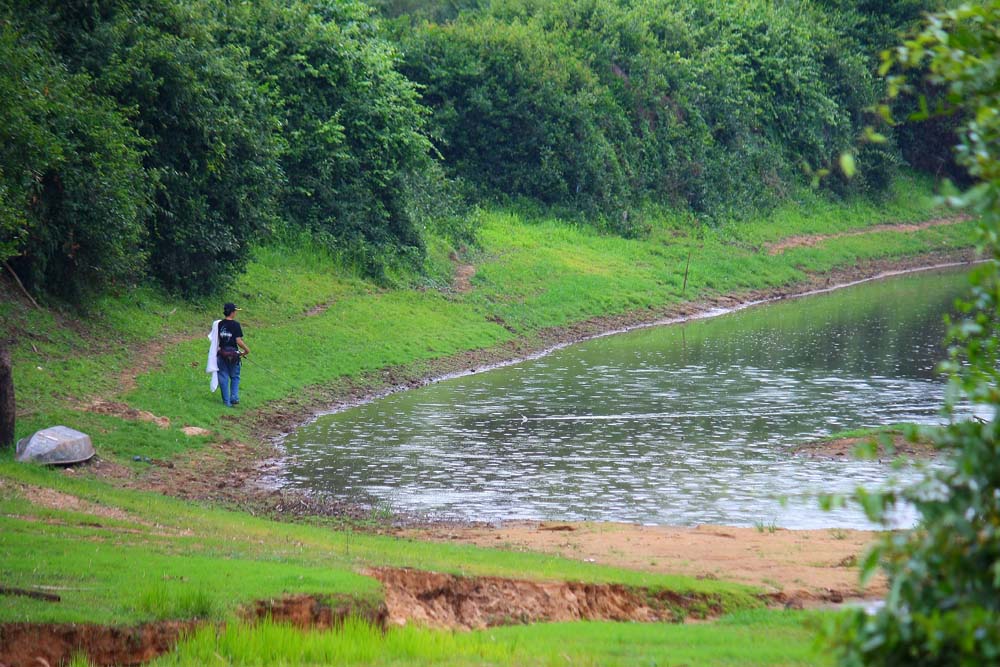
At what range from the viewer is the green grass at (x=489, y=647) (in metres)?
8.66

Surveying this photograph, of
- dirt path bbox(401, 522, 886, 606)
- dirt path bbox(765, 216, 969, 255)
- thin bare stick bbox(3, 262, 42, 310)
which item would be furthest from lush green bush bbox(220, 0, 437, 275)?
dirt path bbox(401, 522, 886, 606)

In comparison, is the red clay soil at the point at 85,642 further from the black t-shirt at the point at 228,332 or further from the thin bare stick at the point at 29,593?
the black t-shirt at the point at 228,332

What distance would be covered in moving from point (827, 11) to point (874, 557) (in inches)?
2597

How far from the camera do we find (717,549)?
46.8 feet

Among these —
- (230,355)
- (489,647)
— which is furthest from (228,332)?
(489,647)

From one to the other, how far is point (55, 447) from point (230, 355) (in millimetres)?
5616

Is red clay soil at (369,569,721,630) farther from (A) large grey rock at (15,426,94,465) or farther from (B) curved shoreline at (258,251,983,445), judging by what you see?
(B) curved shoreline at (258,251,983,445)

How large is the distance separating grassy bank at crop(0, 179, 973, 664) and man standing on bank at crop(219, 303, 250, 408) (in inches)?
14.8

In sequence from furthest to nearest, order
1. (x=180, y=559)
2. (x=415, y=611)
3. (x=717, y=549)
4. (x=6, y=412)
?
1. (x=6, y=412)
2. (x=717, y=549)
3. (x=180, y=559)
4. (x=415, y=611)

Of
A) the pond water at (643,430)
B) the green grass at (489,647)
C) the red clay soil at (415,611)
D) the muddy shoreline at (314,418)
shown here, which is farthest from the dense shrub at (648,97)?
the green grass at (489,647)

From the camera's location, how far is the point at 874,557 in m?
4.16

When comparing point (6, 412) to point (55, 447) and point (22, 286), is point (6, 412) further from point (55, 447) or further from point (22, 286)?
point (22, 286)

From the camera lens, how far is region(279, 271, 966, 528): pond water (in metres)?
17.1

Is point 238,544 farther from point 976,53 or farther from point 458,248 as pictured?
point 458,248
